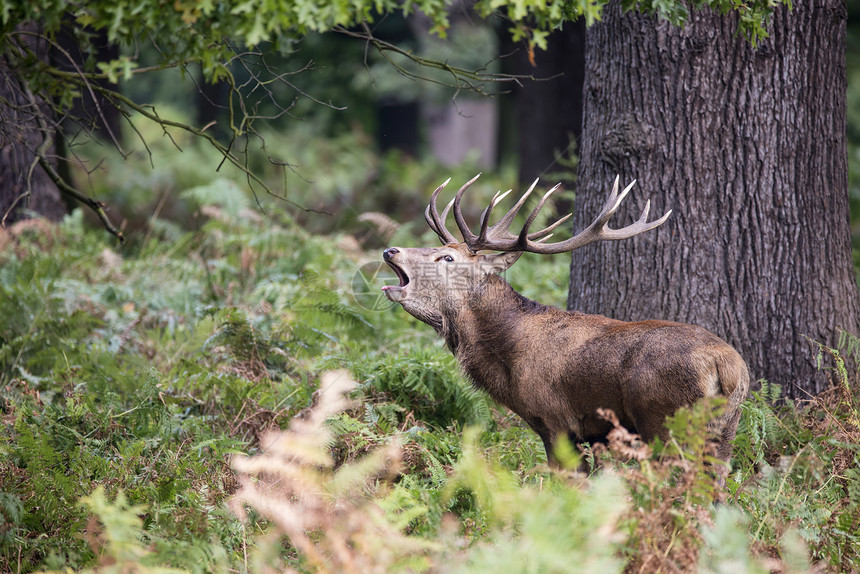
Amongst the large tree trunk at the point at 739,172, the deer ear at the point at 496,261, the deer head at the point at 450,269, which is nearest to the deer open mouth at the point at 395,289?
the deer head at the point at 450,269

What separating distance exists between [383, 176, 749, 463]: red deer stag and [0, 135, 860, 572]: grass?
339 millimetres

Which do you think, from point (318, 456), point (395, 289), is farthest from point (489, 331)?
point (318, 456)

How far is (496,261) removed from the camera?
533 cm

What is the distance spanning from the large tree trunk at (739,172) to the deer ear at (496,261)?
88 cm

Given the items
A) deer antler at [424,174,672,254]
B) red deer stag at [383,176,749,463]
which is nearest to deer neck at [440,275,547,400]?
red deer stag at [383,176,749,463]

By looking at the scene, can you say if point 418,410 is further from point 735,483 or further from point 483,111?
point 483,111

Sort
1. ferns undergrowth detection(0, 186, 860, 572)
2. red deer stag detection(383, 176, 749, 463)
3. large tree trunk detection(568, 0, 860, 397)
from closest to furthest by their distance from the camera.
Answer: ferns undergrowth detection(0, 186, 860, 572) → red deer stag detection(383, 176, 749, 463) → large tree trunk detection(568, 0, 860, 397)

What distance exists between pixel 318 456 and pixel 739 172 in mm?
3585

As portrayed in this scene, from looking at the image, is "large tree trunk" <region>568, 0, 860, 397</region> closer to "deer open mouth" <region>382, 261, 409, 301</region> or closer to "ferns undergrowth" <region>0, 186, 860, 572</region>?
"ferns undergrowth" <region>0, 186, 860, 572</region>

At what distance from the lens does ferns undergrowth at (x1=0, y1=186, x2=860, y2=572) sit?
10.4 ft

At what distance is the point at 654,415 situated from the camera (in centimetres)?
432

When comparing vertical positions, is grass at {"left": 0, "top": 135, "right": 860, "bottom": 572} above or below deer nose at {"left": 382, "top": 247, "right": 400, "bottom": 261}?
below

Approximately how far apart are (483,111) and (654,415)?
28287 millimetres

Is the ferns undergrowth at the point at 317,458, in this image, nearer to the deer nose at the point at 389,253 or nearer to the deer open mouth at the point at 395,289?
the deer open mouth at the point at 395,289
